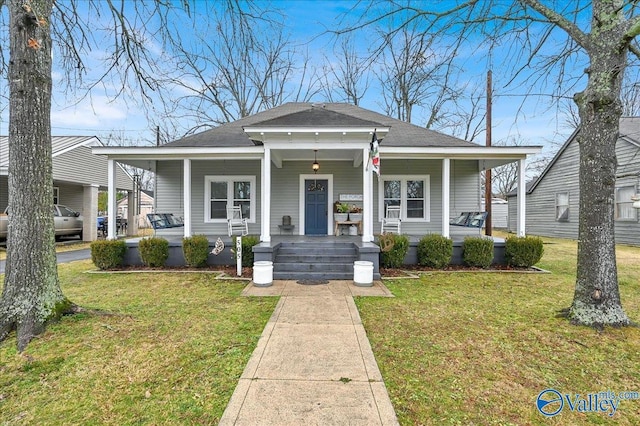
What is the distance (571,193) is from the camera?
15609 mm

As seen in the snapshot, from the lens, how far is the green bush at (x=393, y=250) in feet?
24.7

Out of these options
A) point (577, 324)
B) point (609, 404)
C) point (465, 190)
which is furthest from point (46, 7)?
point (465, 190)

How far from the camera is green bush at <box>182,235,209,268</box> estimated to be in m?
7.74

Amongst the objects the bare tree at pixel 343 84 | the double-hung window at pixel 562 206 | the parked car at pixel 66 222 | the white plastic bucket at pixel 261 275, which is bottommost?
the white plastic bucket at pixel 261 275

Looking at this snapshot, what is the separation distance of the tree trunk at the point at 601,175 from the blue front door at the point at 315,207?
7.17 meters

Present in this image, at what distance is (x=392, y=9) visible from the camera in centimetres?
498

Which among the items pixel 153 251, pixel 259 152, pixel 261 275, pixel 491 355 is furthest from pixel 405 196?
pixel 491 355

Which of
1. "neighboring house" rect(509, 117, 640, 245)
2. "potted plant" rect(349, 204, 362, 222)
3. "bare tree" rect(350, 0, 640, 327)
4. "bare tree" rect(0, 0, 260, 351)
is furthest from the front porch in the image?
"neighboring house" rect(509, 117, 640, 245)

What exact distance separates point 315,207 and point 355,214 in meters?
1.41

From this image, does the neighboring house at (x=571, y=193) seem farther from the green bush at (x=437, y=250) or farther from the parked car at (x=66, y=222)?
the parked car at (x=66, y=222)

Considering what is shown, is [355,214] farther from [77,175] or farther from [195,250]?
[77,175]

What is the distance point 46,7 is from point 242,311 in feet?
14.8

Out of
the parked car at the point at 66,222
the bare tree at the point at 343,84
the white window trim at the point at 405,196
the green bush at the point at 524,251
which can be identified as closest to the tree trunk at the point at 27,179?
the white window trim at the point at 405,196

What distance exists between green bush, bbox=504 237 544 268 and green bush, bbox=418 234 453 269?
5.02ft
